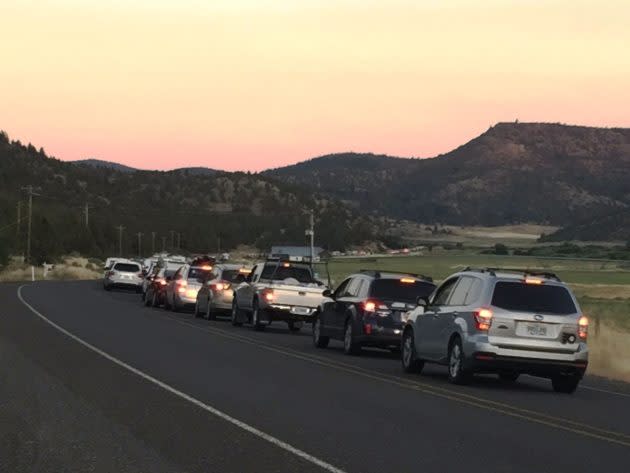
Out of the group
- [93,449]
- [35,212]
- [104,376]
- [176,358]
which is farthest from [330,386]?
[35,212]

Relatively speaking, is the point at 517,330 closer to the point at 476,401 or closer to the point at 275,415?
the point at 476,401

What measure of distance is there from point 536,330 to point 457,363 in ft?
4.20

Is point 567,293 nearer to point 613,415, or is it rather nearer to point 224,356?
point 613,415

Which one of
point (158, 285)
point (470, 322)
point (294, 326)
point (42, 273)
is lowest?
point (42, 273)

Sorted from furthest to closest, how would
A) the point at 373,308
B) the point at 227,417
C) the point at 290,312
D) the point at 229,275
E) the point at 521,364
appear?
the point at 229,275
the point at 290,312
the point at 373,308
the point at 521,364
the point at 227,417

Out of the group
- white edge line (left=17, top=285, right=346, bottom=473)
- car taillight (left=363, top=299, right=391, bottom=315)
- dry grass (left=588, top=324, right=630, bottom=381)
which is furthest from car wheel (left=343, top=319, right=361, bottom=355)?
white edge line (left=17, top=285, right=346, bottom=473)

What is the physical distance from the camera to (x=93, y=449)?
12625mm

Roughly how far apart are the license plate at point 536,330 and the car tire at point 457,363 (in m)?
1.01

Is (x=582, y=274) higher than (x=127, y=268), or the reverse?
(x=127, y=268)

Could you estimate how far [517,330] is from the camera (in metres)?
20.9

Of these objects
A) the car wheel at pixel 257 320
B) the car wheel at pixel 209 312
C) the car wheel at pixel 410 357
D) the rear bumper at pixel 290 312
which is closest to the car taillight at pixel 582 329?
the car wheel at pixel 410 357

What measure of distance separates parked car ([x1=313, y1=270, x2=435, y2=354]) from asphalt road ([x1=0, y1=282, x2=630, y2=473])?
471mm

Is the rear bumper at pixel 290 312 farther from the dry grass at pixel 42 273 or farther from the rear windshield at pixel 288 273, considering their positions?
the dry grass at pixel 42 273

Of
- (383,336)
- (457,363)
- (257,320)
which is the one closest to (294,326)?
(257,320)
